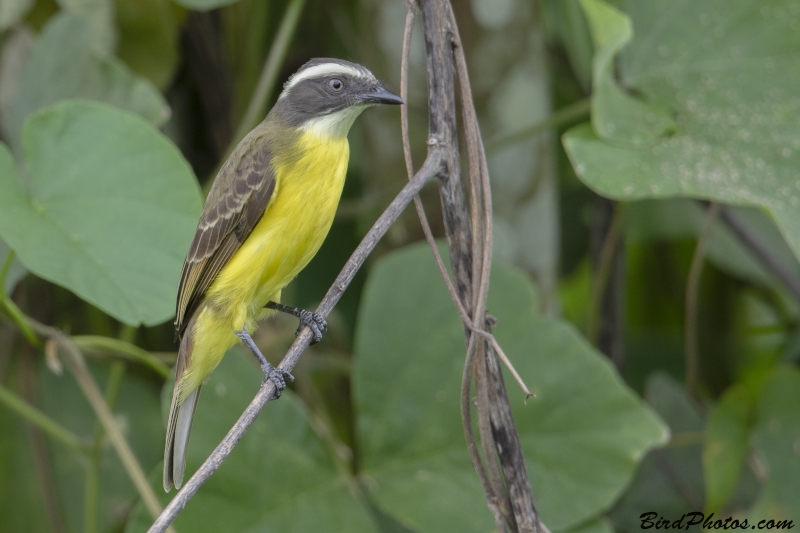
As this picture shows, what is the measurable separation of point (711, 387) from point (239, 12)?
227 centimetres

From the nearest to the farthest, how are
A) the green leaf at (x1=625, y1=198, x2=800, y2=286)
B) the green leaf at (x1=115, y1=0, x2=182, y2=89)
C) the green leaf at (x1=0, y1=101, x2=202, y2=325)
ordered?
the green leaf at (x1=0, y1=101, x2=202, y2=325), the green leaf at (x1=115, y1=0, x2=182, y2=89), the green leaf at (x1=625, y1=198, x2=800, y2=286)

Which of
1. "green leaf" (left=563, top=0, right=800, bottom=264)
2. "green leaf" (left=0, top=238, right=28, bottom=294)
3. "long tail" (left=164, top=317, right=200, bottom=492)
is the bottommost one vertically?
"long tail" (left=164, top=317, right=200, bottom=492)

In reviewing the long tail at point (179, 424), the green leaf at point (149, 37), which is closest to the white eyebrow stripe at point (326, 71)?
the long tail at point (179, 424)

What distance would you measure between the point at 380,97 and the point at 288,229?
392mm

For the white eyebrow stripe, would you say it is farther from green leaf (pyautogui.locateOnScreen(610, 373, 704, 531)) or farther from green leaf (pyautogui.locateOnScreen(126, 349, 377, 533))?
green leaf (pyautogui.locateOnScreen(610, 373, 704, 531))

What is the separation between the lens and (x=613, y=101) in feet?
7.06

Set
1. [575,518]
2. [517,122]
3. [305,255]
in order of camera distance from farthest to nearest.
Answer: [517,122] → [575,518] → [305,255]

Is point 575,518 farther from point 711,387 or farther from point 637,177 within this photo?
point 711,387

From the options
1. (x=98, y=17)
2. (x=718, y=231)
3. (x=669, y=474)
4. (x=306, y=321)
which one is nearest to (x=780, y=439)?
(x=669, y=474)

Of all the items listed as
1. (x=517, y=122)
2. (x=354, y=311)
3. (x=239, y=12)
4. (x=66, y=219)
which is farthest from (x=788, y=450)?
(x=239, y=12)

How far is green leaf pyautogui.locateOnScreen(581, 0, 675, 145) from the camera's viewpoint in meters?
2.01

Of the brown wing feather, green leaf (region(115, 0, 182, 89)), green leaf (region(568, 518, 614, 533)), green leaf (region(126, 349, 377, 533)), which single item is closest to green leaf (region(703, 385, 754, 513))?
green leaf (region(568, 518, 614, 533))

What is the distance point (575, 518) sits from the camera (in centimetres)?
211

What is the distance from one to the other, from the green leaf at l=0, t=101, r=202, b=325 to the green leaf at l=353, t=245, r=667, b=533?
0.59m
